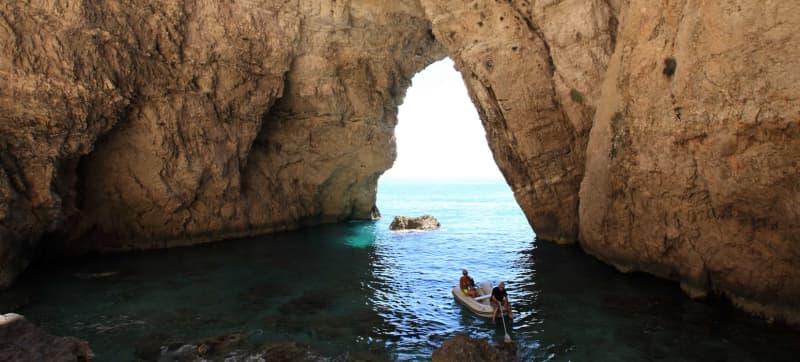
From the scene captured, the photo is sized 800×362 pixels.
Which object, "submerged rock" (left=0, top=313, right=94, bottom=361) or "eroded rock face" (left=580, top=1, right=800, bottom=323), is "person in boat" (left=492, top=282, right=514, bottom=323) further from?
"submerged rock" (left=0, top=313, right=94, bottom=361)

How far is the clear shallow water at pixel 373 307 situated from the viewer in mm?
10211

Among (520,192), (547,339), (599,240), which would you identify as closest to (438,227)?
(520,192)

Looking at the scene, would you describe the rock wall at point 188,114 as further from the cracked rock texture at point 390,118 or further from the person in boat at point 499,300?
the person in boat at point 499,300

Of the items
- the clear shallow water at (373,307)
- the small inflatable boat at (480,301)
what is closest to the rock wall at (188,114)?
the clear shallow water at (373,307)

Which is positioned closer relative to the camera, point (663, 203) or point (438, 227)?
point (663, 203)

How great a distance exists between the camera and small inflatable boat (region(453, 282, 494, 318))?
1239cm

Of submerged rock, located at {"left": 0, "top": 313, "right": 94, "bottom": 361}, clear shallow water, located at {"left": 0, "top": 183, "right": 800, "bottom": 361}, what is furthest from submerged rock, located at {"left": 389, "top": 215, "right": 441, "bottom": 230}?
submerged rock, located at {"left": 0, "top": 313, "right": 94, "bottom": 361}

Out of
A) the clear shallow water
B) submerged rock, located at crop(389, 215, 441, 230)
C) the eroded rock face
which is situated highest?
the eroded rock face

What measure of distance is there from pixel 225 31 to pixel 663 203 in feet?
68.2

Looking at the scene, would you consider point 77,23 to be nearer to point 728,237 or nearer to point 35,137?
point 35,137

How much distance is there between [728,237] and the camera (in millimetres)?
11398

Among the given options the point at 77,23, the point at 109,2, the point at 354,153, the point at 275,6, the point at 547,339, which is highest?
the point at 275,6

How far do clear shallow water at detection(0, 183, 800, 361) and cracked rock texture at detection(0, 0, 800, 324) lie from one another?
144 cm

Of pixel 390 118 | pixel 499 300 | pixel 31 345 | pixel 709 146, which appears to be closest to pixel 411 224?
pixel 390 118
